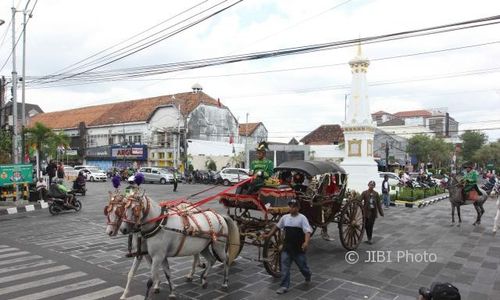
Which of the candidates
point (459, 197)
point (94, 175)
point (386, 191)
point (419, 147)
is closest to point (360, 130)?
point (386, 191)

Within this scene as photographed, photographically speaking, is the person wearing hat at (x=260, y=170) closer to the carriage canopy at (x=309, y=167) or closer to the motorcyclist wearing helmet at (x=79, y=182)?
the carriage canopy at (x=309, y=167)

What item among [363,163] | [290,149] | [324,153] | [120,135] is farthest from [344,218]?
[120,135]

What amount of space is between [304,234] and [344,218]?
3.26 meters

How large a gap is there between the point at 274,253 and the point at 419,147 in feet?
157

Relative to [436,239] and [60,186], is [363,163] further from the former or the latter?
[60,186]

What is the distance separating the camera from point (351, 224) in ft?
30.5

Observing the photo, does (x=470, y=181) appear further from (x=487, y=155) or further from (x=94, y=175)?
(x=487, y=155)

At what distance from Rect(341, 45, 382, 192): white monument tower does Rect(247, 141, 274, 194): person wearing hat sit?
13.1 m

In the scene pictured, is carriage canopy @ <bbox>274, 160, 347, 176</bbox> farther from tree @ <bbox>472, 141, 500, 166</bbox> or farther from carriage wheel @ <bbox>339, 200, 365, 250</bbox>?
tree @ <bbox>472, 141, 500, 166</bbox>

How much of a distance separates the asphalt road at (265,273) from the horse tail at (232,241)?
1.56ft

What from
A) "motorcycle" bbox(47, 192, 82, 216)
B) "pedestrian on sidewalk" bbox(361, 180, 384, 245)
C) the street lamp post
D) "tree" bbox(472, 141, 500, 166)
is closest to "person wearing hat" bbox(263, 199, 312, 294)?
"pedestrian on sidewalk" bbox(361, 180, 384, 245)

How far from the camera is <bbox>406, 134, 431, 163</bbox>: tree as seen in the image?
1951 inches

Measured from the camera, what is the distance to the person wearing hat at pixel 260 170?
7699 mm

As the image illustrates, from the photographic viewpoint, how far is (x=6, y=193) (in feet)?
55.0
